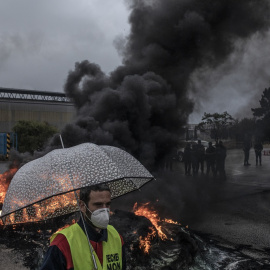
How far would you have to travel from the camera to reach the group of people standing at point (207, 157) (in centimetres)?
1456

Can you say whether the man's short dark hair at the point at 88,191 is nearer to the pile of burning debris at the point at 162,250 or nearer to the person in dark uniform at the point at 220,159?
the pile of burning debris at the point at 162,250

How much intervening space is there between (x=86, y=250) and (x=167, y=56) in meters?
15.9

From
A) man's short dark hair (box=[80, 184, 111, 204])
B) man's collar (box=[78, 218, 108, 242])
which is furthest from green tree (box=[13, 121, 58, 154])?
man's collar (box=[78, 218, 108, 242])

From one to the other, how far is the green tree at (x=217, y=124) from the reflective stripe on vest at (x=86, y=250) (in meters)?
15.1

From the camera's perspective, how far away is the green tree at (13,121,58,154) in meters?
29.2

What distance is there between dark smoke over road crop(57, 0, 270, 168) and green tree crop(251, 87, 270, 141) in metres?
3.11

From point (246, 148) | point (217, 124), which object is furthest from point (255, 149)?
point (217, 124)

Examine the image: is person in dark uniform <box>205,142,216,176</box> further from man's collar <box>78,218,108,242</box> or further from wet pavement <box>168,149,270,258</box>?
man's collar <box>78,218,108,242</box>

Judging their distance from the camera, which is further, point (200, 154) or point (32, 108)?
point (32, 108)

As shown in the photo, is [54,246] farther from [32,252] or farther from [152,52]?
[152,52]

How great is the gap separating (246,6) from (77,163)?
16.5m

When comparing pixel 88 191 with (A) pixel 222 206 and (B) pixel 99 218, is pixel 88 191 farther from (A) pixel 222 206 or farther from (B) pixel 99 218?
(A) pixel 222 206

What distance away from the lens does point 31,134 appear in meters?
30.2

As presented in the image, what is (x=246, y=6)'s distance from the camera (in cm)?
1634
